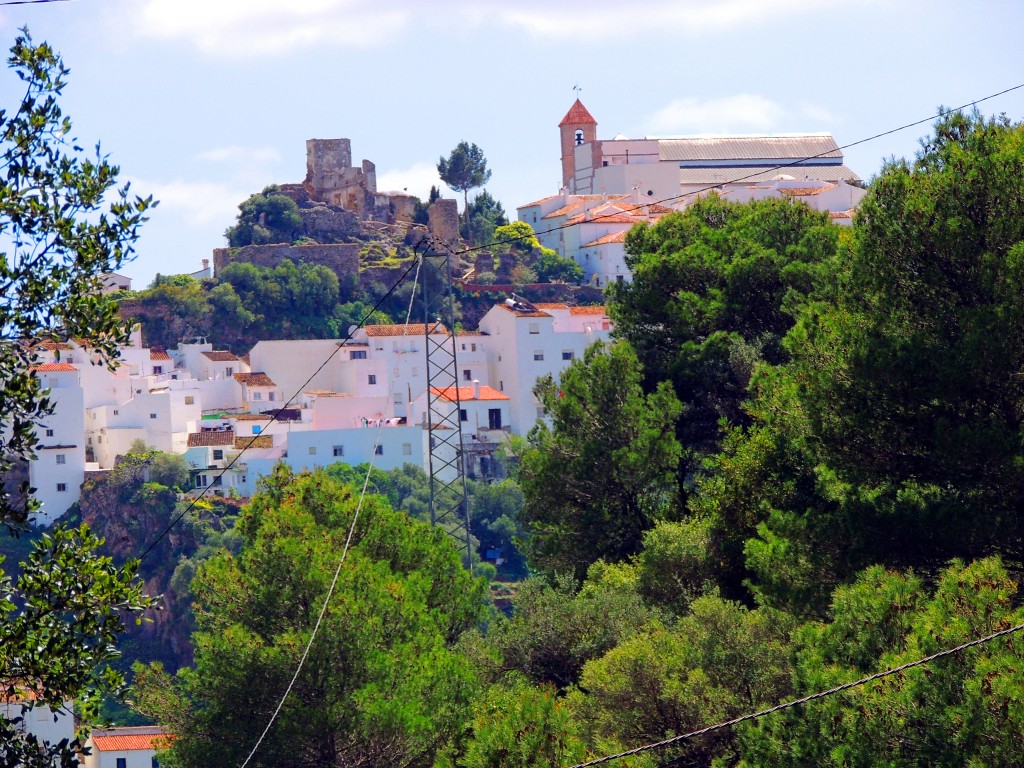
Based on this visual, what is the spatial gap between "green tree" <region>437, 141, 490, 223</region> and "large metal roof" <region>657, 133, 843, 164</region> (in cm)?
1113

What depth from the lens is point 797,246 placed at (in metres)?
25.0

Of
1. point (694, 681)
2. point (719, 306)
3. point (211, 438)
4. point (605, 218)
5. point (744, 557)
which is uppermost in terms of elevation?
point (605, 218)

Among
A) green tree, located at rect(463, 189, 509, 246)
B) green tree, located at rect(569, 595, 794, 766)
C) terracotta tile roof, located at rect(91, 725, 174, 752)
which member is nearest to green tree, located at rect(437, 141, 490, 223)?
green tree, located at rect(463, 189, 509, 246)

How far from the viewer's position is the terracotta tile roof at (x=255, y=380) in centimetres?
7700

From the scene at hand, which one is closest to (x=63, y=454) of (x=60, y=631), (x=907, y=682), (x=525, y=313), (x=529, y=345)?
(x=529, y=345)

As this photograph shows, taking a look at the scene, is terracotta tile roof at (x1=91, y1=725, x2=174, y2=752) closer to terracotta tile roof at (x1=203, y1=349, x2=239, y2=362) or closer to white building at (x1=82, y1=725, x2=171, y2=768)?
white building at (x1=82, y1=725, x2=171, y2=768)

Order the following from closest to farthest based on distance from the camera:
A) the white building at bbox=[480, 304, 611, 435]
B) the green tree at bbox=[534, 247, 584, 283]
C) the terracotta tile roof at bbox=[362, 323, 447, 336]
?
the white building at bbox=[480, 304, 611, 435], the terracotta tile roof at bbox=[362, 323, 447, 336], the green tree at bbox=[534, 247, 584, 283]

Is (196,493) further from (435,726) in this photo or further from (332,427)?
(435,726)

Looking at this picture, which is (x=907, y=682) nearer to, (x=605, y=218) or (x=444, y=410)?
(x=444, y=410)

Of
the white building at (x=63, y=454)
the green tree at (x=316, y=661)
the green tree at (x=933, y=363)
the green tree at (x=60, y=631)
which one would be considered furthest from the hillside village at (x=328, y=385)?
the green tree at (x=60, y=631)

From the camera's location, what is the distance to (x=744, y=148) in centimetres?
10094

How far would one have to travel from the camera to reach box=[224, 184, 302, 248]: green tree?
307 feet

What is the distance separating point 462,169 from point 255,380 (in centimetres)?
2938

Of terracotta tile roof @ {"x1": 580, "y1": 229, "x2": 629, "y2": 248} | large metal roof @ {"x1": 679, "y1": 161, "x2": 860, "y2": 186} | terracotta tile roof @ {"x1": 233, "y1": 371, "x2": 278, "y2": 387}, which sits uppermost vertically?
large metal roof @ {"x1": 679, "y1": 161, "x2": 860, "y2": 186}
